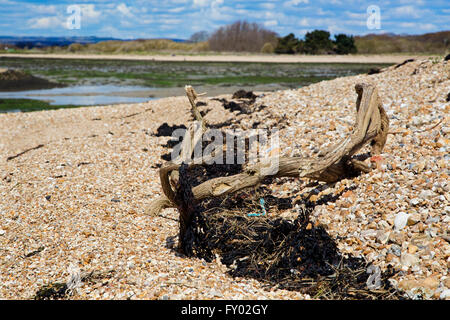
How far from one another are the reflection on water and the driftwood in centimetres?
1365

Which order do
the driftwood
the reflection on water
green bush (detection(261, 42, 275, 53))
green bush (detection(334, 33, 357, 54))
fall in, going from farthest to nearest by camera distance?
1. green bush (detection(261, 42, 275, 53))
2. green bush (detection(334, 33, 357, 54))
3. the reflection on water
4. the driftwood

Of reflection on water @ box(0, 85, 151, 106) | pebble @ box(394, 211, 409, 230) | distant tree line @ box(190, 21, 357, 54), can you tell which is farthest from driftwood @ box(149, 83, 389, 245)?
distant tree line @ box(190, 21, 357, 54)

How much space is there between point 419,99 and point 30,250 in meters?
7.05

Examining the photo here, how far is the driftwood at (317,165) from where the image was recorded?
455cm

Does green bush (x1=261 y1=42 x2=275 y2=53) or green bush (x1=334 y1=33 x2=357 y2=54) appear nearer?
green bush (x1=334 y1=33 x2=357 y2=54)

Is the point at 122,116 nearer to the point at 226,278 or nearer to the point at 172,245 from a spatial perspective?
the point at 172,245

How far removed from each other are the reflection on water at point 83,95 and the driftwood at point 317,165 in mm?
13648

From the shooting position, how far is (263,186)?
250 inches

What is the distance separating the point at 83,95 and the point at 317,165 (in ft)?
59.2

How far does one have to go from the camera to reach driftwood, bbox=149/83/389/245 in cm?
455

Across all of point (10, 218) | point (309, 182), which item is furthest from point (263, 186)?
point (10, 218)

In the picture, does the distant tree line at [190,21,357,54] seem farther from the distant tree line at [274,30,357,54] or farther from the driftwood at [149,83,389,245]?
the driftwood at [149,83,389,245]

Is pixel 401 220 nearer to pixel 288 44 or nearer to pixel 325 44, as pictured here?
pixel 325 44

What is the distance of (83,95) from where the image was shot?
20.4m
